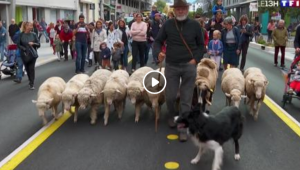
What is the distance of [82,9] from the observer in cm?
3975

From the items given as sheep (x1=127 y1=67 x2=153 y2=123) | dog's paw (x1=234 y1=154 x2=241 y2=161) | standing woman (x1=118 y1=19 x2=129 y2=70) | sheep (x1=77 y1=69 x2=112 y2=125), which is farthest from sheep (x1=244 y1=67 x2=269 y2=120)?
standing woman (x1=118 y1=19 x2=129 y2=70)

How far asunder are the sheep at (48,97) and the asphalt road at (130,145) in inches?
13.8

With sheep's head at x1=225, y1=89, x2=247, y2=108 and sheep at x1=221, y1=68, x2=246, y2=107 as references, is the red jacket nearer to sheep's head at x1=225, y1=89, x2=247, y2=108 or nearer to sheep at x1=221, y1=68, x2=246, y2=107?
sheep at x1=221, y1=68, x2=246, y2=107

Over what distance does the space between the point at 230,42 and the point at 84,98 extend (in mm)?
6182

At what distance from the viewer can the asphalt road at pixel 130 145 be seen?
4.97 m

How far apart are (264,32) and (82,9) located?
22.6 meters

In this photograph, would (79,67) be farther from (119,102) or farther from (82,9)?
(82,9)

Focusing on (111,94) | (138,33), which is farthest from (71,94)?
(138,33)

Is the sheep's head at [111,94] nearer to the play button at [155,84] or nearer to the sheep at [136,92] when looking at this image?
the sheep at [136,92]

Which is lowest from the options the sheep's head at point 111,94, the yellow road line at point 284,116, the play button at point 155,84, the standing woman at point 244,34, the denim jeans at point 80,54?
the yellow road line at point 284,116

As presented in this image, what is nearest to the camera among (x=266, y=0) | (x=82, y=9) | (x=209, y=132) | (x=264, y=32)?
(x=209, y=132)

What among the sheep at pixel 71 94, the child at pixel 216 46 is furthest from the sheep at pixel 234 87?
the child at pixel 216 46

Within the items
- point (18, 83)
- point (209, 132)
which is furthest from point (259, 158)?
point (18, 83)

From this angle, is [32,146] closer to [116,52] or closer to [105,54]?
[105,54]
